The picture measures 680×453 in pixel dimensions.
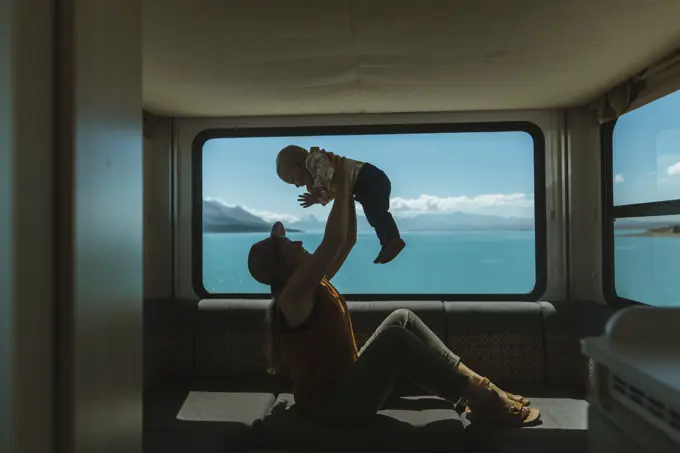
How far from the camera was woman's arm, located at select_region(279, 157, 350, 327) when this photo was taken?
2326mm

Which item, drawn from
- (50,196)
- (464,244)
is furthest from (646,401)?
(464,244)

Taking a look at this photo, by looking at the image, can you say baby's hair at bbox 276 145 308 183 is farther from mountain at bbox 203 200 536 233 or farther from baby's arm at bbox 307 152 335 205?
mountain at bbox 203 200 536 233

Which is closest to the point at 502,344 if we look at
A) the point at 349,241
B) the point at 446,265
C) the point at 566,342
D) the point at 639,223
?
the point at 566,342

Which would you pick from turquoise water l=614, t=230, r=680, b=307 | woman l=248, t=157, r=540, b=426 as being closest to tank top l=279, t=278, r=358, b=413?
woman l=248, t=157, r=540, b=426

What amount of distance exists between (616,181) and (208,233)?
255cm

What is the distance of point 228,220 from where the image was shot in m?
3.64

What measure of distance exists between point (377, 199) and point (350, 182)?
0.68 feet

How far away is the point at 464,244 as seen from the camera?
341 cm

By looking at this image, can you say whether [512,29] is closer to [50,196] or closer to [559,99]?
[559,99]

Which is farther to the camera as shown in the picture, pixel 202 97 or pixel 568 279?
pixel 568 279

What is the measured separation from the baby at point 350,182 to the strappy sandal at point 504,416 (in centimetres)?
81

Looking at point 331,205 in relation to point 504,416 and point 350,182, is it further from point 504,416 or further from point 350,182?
point 504,416

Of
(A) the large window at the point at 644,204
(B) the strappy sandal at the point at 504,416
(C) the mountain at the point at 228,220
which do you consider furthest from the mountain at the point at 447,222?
(B) the strappy sandal at the point at 504,416

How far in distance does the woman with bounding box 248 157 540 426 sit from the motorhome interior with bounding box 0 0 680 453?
99mm
